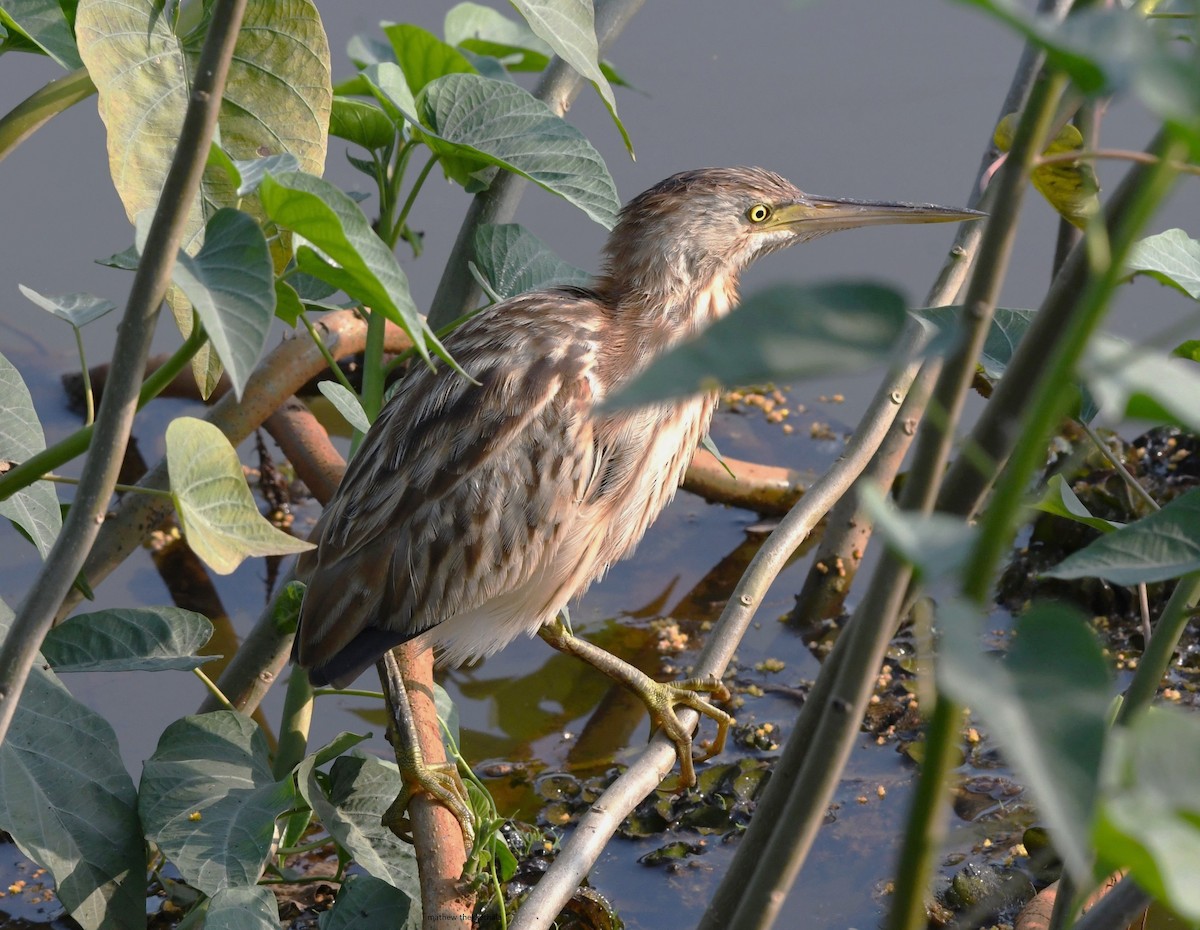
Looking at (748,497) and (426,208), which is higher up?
(426,208)

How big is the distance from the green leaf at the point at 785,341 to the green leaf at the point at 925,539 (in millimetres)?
65

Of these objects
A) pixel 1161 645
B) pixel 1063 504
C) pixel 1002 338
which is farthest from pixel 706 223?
pixel 1161 645

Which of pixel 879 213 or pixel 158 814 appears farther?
pixel 879 213

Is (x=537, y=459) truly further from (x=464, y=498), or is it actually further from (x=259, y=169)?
(x=259, y=169)

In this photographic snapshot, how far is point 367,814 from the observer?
1.96 m

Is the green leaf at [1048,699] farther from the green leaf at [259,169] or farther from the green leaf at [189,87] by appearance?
the green leaf at [189,87]

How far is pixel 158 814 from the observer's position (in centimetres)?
174

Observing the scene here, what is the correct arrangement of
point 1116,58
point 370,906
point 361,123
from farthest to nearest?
1. point 361,123
2. point 370,906
3. point 1116,58

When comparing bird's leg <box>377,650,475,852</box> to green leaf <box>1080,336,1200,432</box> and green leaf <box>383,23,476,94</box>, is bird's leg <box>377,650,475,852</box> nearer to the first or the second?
green leaf <box>383,23,476,94</box>

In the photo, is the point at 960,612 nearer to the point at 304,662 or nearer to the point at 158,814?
the point at 158,814

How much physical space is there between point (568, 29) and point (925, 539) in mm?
1166

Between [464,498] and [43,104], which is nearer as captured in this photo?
[43,104]

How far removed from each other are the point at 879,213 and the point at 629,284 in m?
0.47

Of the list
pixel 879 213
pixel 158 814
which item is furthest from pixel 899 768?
pixel 158 814
